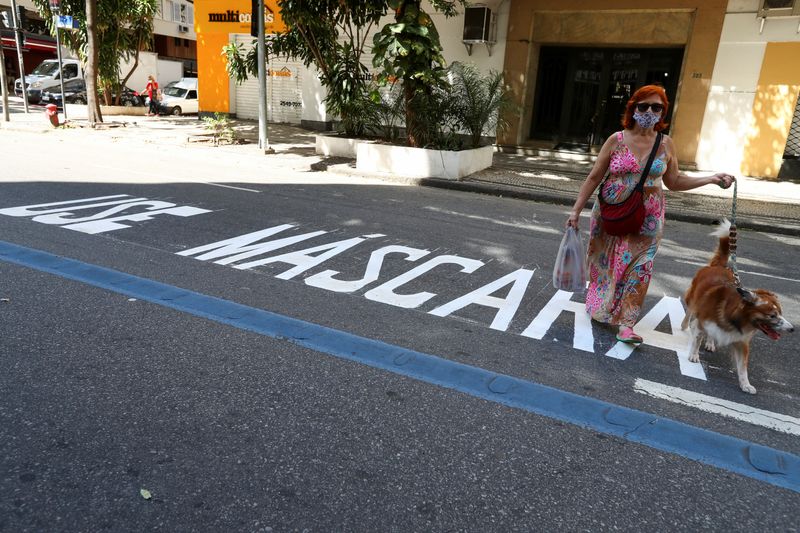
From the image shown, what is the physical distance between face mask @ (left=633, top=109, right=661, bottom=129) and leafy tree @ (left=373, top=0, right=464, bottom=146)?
8.18 metres

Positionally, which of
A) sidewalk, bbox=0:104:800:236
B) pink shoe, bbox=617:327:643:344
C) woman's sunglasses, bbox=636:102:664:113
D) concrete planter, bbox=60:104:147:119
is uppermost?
woman's sunglasses, bbox=636:102:664:113

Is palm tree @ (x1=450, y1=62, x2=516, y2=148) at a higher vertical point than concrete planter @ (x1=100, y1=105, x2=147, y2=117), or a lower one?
higher

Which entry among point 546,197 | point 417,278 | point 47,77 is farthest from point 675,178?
point 47,77

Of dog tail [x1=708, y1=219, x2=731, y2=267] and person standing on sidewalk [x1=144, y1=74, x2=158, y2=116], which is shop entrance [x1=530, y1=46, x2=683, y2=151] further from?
person standing on sidewalk [x1=144, y1=74, x2=158, y2=116]

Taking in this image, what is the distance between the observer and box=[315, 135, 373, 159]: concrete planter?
14.9 m

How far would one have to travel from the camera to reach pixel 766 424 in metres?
3.29

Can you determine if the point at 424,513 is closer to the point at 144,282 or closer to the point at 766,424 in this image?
the point at 766,424

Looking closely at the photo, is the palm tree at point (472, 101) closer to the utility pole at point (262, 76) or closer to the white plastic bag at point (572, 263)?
the utility pole at point (262, 76)

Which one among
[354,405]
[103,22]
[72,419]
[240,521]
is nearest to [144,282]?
[72,419]

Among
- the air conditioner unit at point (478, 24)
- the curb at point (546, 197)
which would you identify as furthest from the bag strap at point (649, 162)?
the air conditioner unit at point (478, 24)

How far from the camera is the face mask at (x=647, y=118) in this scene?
4.00 m

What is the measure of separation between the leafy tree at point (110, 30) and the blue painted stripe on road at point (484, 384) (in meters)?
18.2

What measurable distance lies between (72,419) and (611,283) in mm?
3776

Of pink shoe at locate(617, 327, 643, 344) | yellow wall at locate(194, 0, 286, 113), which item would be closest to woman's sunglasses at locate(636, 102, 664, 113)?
pink shoe at locate(617, 327, 643, 344)
